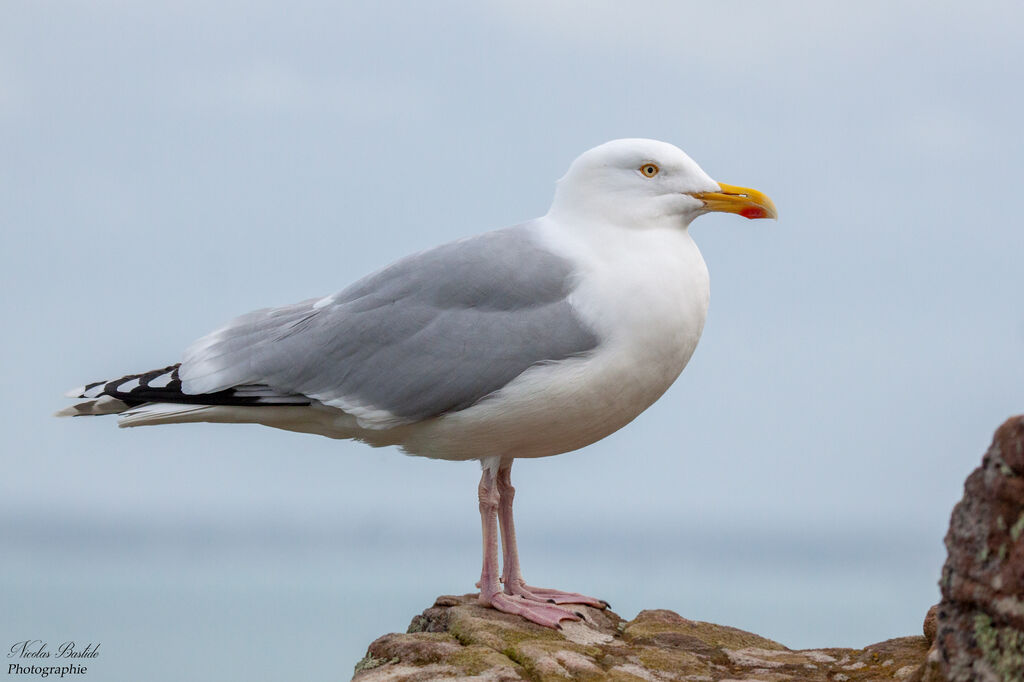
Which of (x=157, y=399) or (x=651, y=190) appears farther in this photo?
(x=157, y=399)

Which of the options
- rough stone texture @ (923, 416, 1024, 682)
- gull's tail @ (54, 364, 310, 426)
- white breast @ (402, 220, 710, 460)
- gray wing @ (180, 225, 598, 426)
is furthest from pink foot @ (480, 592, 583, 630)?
rough stone texture @ (923, 416, 1024, 682)

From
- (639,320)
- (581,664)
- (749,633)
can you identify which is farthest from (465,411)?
(749,633)

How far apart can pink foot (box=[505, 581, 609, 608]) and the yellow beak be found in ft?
9.25

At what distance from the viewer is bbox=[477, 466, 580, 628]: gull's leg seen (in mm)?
7395

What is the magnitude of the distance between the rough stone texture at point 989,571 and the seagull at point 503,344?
2.59 meters

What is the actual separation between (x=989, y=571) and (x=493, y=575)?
3596 millimetres

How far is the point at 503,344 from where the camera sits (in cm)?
696

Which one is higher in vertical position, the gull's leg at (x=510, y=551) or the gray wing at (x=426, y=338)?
the gray wing at (x=426, y=338)

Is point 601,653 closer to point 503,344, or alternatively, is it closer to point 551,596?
point 551,596

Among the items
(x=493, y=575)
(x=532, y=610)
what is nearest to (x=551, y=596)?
(x=532, y=610)

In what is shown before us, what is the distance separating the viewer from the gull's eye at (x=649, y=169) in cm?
739

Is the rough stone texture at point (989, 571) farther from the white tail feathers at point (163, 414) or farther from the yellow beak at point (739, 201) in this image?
the white tail feathers at point (163, 414)

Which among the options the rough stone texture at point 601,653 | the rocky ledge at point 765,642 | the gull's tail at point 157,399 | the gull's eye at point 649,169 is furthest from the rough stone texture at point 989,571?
the gull's tail at point 157,399

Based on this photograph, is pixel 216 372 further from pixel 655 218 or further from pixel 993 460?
pixel 993 460
